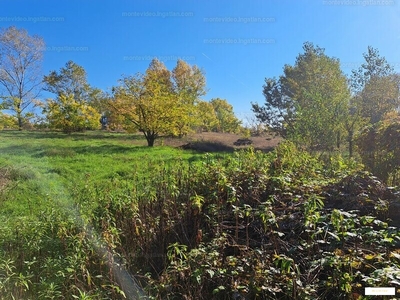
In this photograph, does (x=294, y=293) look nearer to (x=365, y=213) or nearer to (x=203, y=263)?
(x=203, y=263)

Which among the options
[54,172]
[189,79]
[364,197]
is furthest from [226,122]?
[364,197]

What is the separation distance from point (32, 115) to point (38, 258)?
19146 millimetres


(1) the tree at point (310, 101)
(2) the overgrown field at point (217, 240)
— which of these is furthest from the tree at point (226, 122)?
(2) the overgrown field at point (217, 240)

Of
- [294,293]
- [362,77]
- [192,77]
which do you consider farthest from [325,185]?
[192,77]

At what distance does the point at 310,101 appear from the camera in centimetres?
1030

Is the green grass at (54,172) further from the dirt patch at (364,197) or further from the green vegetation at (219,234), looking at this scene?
the dirt patch at (364,197)

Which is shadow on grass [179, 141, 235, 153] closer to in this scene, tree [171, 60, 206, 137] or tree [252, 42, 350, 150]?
tree [252, 42, 350, 150]

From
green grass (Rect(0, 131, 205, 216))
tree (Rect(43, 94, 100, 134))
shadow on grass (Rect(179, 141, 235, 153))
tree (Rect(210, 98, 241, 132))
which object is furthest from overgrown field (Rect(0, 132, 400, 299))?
tree (Rect(210, 98, 241, 132))

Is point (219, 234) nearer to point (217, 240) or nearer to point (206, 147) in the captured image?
point (217, 240)

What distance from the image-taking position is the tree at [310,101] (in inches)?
354

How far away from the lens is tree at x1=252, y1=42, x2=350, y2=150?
29.5ft

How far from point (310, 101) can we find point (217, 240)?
9055 millimetres

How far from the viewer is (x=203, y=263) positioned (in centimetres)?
218

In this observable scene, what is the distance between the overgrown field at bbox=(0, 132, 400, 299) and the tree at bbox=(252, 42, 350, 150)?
4.88m
